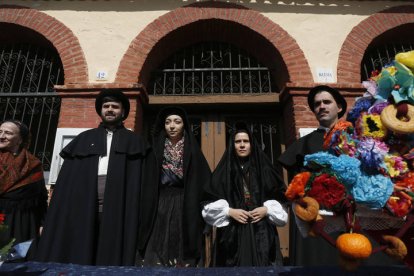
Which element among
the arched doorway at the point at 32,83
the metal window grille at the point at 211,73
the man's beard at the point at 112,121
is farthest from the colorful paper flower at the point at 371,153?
the arched doorway at the point at 32,83

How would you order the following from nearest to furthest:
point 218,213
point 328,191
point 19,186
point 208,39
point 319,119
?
point 328,191, point 218,213, point 319,119, point 19,186, point 208,39

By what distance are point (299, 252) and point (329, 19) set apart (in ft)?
13.2

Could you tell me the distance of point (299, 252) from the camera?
2941mm

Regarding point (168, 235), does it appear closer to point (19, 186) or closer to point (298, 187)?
point (19, 186)

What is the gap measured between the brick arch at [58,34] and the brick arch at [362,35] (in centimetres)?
369

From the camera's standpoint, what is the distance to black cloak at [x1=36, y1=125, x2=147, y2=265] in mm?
2896

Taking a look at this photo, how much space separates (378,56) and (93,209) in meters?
4.88

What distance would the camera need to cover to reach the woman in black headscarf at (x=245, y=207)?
2.87 m

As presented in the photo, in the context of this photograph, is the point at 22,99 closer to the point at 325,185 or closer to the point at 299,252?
the point at 299,252

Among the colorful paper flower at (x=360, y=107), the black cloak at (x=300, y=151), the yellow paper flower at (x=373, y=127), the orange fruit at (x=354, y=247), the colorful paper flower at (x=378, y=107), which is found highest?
the black cloak at (x=300, y=151)

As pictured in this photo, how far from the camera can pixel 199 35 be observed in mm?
5828

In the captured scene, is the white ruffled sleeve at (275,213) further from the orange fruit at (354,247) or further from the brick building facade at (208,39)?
the brick building facade at (208,39)

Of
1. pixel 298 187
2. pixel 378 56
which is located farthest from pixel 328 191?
pixel 378 56

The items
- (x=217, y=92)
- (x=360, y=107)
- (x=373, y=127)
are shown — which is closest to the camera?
(x=373, y=127)
